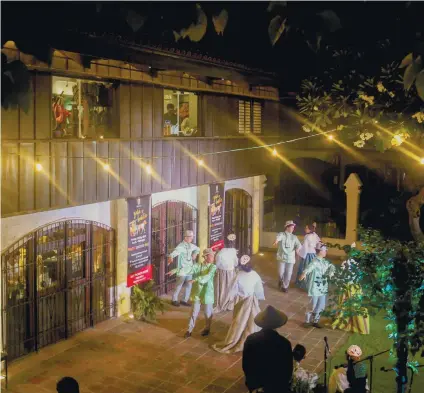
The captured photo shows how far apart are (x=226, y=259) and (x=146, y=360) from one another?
12.3 feet

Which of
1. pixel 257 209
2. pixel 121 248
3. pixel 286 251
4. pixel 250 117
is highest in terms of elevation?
pixel 250 117

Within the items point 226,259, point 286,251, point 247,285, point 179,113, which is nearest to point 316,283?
point 247,285

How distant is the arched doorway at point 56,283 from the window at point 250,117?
7.46m

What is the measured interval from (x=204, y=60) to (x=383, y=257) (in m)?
8.80

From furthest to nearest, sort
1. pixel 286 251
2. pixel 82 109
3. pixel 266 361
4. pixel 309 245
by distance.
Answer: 1. pixel 309 245
2. pixel 286 251
3. pixel 82 109
4. pixel 266 361

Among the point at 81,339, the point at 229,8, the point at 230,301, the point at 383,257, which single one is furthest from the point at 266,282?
the point at 229,8

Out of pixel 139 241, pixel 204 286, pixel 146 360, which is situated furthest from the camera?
pixel 139 241

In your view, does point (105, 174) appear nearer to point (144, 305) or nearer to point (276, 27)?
point (144, 305)

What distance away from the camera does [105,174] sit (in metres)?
12.6

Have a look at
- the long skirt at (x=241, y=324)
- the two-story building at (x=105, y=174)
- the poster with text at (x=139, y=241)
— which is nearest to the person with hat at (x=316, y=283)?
the long skirt at (x=241, y=324)

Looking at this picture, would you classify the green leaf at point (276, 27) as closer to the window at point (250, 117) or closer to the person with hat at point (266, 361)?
the person with hat at point (266, 361)

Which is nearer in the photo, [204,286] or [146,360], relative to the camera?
[146,360]

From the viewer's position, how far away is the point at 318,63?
20.0m

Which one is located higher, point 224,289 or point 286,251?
point 286,251
